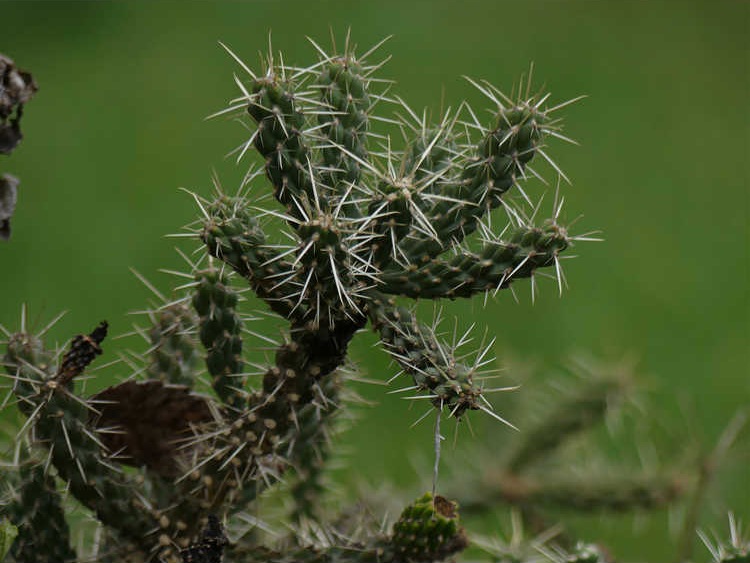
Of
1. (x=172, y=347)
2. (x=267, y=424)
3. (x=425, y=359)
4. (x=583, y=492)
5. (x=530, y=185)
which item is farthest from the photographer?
(x=530, y=185)

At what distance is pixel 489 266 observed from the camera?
100cm

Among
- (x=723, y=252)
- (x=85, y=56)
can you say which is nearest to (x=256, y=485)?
(x=723, y=252)

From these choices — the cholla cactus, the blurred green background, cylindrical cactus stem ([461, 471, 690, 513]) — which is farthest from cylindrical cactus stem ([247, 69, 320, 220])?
the blurred green background

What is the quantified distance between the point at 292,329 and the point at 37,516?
0.39 metres

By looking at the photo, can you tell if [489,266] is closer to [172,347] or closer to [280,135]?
[280,135]

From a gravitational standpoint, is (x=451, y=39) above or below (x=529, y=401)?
above

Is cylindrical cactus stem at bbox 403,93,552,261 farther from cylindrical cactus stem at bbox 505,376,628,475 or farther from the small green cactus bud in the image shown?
cylindrical cactus stem at bbox 505,376,628,475

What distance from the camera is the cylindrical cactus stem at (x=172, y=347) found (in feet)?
3.96

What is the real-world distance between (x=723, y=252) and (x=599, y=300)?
0.70m

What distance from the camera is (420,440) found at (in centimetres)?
345

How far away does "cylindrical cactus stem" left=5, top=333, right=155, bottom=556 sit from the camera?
105 cm

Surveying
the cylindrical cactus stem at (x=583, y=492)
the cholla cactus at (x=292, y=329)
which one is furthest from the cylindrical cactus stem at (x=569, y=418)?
the cholla cactus at (x=292, y=329)

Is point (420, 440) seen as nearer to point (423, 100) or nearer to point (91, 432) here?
point (423, 100)

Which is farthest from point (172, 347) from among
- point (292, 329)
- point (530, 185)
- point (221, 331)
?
point (530, 185)
